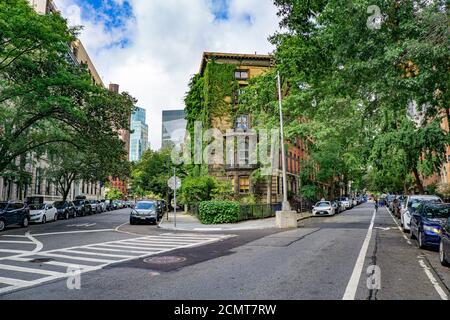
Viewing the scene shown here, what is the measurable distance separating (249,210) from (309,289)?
66.3 feet

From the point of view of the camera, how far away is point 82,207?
123 ft

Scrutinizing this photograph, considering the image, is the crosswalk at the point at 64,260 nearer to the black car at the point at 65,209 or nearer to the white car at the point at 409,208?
the white car at the point at 409,208

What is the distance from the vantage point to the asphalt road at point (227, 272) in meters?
6.04

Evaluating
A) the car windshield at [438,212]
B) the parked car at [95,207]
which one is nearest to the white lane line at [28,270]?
the car windshield at [438,212]

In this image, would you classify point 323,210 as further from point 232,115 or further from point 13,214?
point 13,214

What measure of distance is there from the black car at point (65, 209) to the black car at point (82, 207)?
138 cm

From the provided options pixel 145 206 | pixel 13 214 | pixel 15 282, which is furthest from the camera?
pixel 145 206

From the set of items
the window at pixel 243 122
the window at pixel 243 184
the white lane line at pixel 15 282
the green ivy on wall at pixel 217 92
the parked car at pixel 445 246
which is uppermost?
the green ivy on wall at pixel 217 92

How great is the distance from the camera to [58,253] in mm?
10875

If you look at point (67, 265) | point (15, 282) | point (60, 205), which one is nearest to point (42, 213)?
point (60, 205)

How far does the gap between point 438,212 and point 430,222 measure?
134cm

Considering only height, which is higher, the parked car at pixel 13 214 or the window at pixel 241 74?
the window at pixel 241 74
